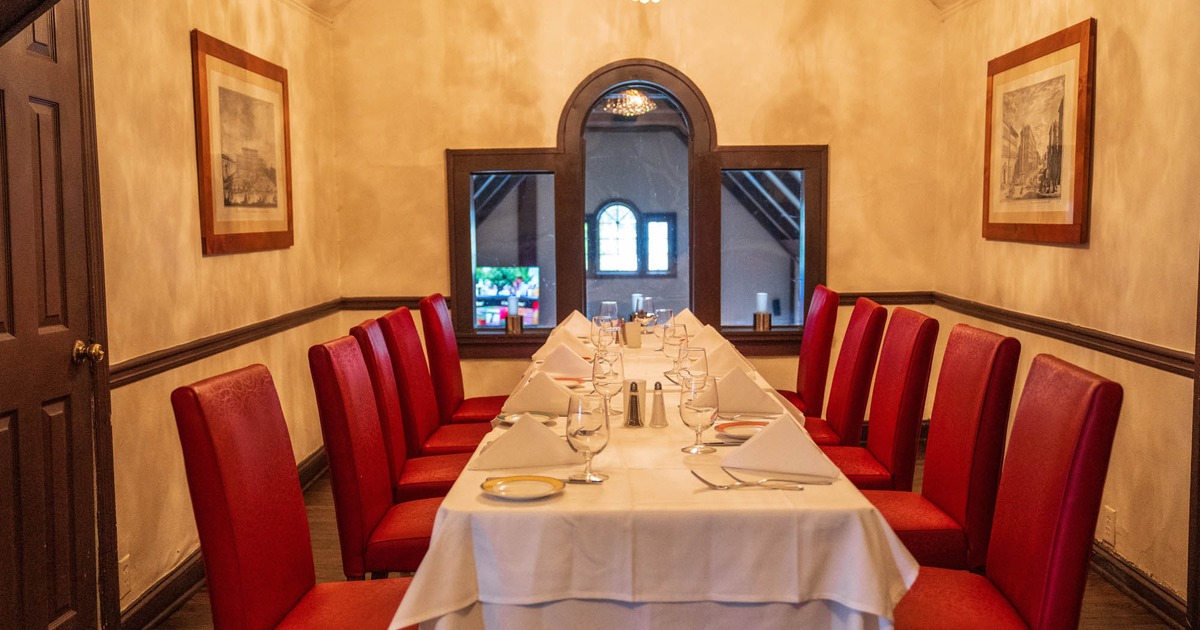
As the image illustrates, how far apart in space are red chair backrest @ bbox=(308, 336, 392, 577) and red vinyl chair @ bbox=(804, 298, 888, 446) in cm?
182

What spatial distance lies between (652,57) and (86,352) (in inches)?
142

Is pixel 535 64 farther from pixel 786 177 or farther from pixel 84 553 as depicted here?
pixel 786 177

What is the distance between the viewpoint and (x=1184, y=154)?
3480 mm

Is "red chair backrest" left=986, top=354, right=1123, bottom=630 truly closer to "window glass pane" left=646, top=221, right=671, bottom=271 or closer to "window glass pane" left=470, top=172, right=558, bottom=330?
"window glass pane" left=470, top=172, right=558, bottom=330

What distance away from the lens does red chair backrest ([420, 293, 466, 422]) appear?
441cm

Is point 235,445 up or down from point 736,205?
down

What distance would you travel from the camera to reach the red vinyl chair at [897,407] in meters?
3.24

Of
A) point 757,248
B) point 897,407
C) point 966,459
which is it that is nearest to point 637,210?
point 757,248

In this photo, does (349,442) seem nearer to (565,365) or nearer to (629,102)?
(565,365)

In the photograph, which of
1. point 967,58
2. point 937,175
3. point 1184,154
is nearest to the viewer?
point 1184,154

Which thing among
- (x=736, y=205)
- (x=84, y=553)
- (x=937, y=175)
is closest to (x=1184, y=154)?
(x=937, y=175)

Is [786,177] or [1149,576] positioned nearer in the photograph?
[1149,576]

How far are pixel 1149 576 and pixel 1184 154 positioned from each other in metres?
1.52

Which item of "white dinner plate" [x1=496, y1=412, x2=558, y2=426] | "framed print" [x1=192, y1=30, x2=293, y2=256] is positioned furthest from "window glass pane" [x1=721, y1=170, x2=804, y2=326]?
"white dinner plate" [x1=496, y1=412, x2=558, y2=426]
